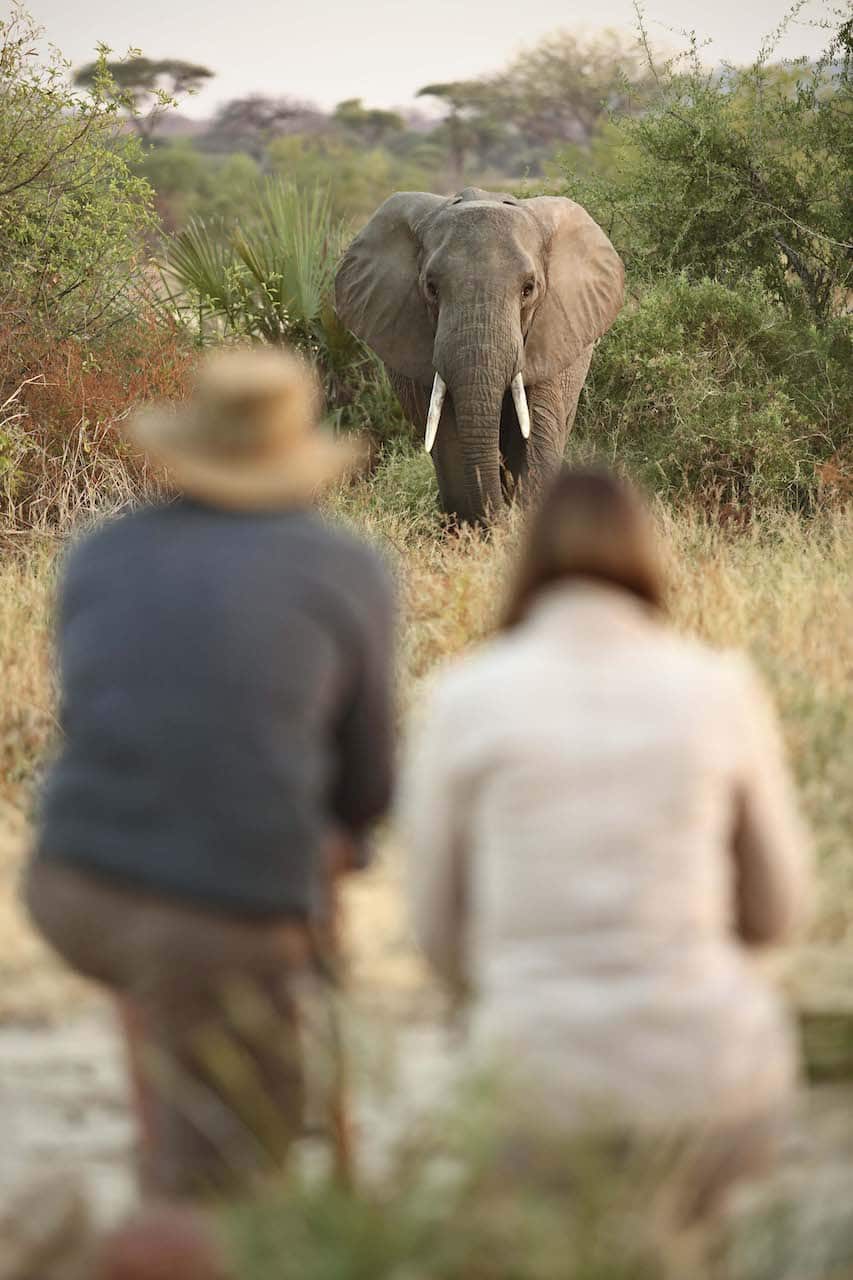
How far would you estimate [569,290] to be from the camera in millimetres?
11258

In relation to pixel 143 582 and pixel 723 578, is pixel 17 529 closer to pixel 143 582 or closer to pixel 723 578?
pixel 723 578

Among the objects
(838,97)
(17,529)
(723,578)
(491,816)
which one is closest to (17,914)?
(491,816)

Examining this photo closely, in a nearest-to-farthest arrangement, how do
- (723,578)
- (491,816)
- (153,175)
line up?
(491,816), (723,578), (153,175)

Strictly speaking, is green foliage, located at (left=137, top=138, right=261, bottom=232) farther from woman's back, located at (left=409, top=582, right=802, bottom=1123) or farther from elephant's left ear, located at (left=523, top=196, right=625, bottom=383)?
woman's back, located at (left=409, top=582, right=802, bottom=1123)

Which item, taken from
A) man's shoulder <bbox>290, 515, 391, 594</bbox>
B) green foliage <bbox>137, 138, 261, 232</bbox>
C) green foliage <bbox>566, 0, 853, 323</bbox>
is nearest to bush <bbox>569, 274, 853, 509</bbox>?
green foliage <bbox>566, 0, 853, 323</bbox>

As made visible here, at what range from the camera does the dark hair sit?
2609 millimetres

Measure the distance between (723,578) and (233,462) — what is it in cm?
429

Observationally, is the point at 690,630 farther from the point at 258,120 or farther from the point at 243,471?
the point at 258,120

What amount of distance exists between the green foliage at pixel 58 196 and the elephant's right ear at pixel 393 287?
1942 millimetres

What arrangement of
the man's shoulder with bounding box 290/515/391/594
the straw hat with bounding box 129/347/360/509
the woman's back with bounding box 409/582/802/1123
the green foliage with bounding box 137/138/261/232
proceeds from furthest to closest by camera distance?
the green foliage with bounding box 137/138/261/232, the straw hat with bounding box 129/347/360/509, the man's shoulder with bounding box 290/515/391/594, the woman's back with bounding box 409/582/802/1123

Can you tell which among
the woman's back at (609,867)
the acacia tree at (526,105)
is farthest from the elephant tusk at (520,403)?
the acacia tree at (526,105)

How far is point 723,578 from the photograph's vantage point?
7.00m

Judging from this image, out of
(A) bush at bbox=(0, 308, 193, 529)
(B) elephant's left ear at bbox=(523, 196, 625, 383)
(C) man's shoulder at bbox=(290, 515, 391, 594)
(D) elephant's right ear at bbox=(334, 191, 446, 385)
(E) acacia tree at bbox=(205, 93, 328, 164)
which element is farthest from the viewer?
(E) acacia tree at bbox=(205, 93, 328, 164)

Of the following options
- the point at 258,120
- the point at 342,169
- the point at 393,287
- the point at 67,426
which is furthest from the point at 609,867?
the point at 258,120
